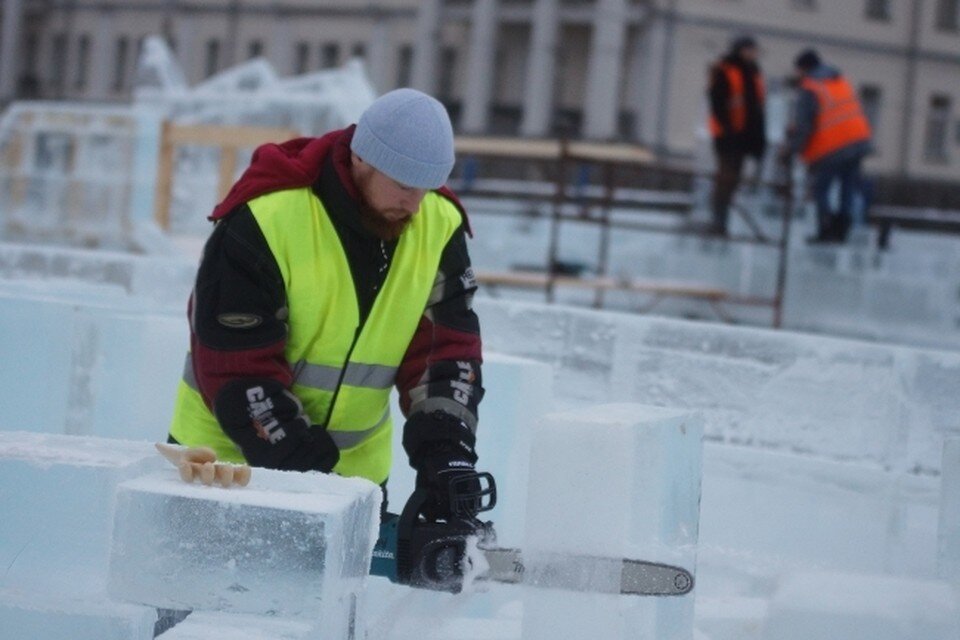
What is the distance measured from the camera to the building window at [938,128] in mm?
37250

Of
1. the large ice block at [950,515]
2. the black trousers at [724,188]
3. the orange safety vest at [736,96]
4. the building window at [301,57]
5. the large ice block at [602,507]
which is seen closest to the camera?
the large ice block at [602,507]

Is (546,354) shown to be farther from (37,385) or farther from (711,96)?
(711,96)

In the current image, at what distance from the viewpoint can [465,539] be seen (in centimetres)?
322

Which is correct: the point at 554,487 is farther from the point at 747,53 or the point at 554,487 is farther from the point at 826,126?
the point at 747,53

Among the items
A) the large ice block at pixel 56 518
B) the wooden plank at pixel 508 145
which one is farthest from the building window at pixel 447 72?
the large ice block at pixel 56 518

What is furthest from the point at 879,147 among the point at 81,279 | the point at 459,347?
the point at 459,347

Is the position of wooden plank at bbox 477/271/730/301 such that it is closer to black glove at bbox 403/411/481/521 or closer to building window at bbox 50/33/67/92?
black glove at bbox 403/411/481/521

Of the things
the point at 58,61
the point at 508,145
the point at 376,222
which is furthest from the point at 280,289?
the point at 58,61

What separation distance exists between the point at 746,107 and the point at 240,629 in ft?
31.8

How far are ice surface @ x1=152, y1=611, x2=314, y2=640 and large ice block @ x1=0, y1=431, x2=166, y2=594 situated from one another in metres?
0.22

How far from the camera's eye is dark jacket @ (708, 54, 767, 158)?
11828mm

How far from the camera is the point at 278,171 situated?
131 inches

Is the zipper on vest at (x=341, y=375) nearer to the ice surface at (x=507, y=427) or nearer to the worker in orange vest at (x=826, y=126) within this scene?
the ice surface at (x=507, y=427)

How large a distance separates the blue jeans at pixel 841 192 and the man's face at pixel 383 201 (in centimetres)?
892
